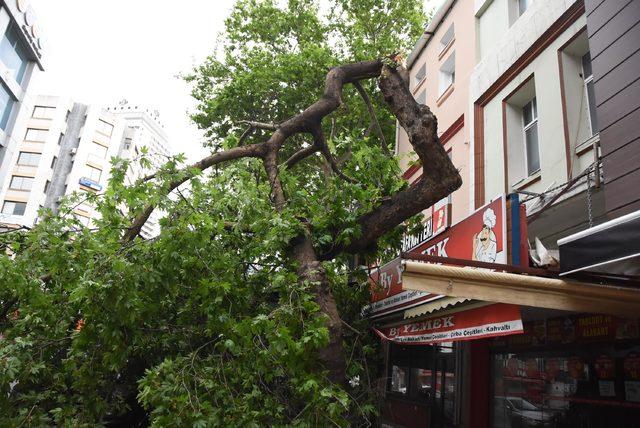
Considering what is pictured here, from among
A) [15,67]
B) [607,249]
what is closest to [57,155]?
[15,67]

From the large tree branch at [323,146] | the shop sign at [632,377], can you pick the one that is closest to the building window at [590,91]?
the shop sign at [632,377]

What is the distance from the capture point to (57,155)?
56969 mm

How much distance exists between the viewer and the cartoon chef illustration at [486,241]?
16.5 ft

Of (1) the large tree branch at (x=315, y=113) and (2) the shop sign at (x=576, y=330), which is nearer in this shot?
(2) the shop sign at (x=576, y=330)

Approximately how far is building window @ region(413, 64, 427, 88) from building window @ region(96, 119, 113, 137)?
55746 millimetres

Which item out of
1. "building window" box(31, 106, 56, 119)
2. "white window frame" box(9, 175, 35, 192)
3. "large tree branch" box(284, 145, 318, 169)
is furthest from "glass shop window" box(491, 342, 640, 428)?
"building window" box(31, 106, 56, 119)

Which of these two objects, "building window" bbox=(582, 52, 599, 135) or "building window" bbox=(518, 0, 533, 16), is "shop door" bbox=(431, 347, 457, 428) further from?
"building window" bbox=(518, 0, 533, 16)

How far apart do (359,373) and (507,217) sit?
8.23ft

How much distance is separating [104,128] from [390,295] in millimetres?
63651

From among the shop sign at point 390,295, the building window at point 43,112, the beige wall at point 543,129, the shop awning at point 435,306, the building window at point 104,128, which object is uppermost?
the building window at point 104,128

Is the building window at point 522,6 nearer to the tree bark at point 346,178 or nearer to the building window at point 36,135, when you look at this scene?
the tree bark at point 346,178

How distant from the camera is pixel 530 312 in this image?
263 inches

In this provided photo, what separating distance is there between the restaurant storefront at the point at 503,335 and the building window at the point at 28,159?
56240 millimetres

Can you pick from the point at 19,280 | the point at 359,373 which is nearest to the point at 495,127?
the point at 359,373
